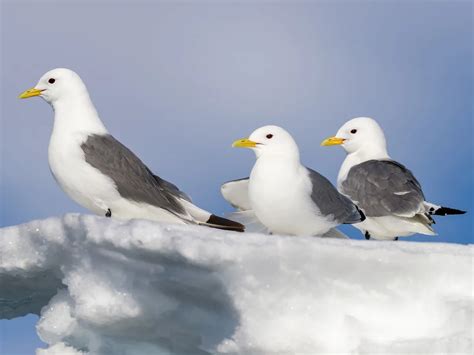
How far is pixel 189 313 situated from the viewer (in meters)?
5.85

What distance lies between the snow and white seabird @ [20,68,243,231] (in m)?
0.98

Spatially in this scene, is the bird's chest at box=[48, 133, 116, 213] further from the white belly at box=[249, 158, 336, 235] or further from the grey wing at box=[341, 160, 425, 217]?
the grey wing at box=[341, 160, 425, 217]

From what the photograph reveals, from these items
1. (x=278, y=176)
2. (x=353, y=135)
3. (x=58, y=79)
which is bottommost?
(x=278, y=176)

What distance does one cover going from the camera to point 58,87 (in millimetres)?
7555

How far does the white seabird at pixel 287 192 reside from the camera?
6648 mm

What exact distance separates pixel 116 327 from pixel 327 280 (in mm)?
1377

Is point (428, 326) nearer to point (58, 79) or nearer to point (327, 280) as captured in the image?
point (327, 280)

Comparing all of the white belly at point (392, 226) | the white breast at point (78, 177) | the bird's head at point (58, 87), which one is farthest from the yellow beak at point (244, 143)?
the white belly at point (392, 226)

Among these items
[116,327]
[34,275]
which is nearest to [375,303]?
[116,327]

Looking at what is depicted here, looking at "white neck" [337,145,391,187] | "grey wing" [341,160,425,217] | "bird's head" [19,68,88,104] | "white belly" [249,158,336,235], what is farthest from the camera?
"white neck" [337,145,391,187]

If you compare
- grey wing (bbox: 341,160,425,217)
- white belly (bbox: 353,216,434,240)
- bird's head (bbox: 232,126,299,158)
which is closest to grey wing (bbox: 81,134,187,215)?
bird's head (bbox: 232,126,299,158)

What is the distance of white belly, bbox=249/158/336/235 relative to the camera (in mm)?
6637

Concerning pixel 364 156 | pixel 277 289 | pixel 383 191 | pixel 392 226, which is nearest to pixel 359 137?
pixel 364 156

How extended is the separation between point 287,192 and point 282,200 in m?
0.06
